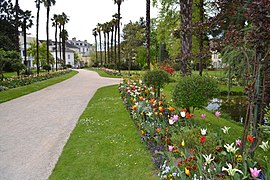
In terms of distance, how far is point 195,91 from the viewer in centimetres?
649

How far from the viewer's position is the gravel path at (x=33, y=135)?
4.34 m

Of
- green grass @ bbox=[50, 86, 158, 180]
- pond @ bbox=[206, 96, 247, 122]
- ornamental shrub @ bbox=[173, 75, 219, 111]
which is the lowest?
pond @ bbox=[206, 96, 247, 122]

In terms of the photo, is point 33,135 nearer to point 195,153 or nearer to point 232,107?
point 195,153

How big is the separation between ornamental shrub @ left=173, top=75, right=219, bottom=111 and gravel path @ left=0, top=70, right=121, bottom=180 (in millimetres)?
3068

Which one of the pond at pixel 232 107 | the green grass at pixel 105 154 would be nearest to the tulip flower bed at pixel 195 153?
the green grass at pixel 105 154

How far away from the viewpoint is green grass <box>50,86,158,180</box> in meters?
4.07

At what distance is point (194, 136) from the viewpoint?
4.24 meters

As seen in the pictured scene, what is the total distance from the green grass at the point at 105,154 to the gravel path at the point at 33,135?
265 mm

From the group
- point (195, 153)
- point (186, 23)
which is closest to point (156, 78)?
point (186, 23)

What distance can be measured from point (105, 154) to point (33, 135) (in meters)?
2.47

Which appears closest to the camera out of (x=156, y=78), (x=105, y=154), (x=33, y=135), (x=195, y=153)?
(x=195, y=153)

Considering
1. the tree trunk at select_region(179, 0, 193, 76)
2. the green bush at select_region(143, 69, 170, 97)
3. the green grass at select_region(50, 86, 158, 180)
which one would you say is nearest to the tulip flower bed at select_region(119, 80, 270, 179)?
the green grass at select_region(50, 86, 158, 180)

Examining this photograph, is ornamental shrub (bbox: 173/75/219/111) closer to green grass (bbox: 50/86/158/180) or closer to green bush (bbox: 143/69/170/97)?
green grass (bbox: 50/86/158/180)

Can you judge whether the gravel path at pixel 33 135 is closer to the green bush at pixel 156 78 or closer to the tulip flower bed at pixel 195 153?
the tulip flower bed at pixel 195 153
